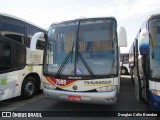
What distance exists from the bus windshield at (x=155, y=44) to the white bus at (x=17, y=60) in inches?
176

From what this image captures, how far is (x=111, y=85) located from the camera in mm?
5430

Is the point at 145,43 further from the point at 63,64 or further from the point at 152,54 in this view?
the point at 63,64

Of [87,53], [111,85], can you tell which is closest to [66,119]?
[111,85]

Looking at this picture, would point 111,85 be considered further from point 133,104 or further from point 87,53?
point 133,104

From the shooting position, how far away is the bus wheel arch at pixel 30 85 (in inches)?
299

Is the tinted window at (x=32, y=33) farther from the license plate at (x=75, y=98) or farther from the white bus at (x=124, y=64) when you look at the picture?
the white bus at (x=124, y=64)

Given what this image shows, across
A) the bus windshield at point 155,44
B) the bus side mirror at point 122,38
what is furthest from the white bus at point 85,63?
the bus windshield at point 155,44

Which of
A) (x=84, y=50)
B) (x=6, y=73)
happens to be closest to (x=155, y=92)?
(x=84, y=50)

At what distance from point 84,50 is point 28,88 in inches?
129

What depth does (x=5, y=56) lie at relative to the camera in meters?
6.53

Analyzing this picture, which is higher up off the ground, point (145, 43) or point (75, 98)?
point (145, 43)

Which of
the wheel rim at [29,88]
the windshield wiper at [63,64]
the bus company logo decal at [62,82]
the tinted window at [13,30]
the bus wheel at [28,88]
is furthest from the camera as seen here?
the wheel rim at [29,88]

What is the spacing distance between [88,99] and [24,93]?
317 cm

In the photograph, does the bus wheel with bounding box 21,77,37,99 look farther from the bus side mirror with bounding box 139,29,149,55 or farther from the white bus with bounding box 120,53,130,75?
the white bus with bounding box 120,53,130,75
